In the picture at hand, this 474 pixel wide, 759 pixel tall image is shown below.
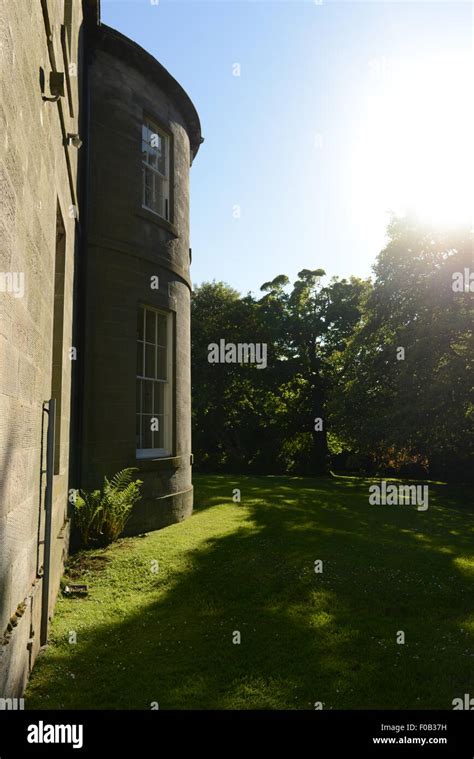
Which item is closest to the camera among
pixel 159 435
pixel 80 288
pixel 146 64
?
pixel 80 288

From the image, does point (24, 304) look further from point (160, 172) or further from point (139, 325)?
point (160, 172)

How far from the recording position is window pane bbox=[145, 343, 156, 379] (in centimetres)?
1021

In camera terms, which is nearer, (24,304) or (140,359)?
(24,304)

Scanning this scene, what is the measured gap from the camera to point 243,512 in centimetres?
1205

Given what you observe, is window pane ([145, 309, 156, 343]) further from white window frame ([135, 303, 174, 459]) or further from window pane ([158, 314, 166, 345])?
window pane ([158, 314, 166, 345])

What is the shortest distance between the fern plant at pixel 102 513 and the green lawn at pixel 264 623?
0.29 meters

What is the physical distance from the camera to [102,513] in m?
8.31

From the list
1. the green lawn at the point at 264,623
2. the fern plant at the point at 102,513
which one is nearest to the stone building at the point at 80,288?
the fern plant at the point at 102,513

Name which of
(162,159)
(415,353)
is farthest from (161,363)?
(415,353)

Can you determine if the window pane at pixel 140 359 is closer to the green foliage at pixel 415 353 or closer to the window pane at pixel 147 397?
the window pane at pixel 147 397

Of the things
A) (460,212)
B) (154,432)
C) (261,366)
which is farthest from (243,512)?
(261,366)

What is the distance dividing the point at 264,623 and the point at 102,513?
377cm

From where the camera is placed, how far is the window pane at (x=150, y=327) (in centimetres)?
1032

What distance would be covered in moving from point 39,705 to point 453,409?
602 inches
